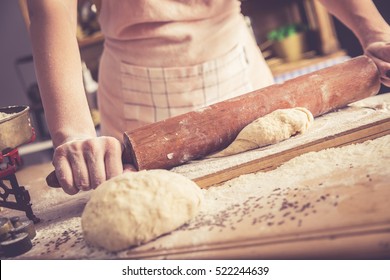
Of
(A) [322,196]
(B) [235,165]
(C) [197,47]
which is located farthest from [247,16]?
(A) [322,196]

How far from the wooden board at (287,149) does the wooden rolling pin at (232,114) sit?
7 cm

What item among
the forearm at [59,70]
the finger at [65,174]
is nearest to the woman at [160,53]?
the forearm at [59,70]

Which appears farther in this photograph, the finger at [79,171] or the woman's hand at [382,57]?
the woman's hand at [382,57]

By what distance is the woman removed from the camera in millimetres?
1328

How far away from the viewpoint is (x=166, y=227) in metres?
0.85

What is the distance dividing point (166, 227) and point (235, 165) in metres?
A: 0.34

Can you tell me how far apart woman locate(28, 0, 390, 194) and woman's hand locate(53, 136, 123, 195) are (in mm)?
228

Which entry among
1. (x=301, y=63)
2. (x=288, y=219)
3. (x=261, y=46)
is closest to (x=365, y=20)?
(x=288, y=219)

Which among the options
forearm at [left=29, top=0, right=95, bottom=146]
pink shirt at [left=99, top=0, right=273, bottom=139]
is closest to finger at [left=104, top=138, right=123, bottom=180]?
forearm at [left=29, top=0, right=95, bottom=146]

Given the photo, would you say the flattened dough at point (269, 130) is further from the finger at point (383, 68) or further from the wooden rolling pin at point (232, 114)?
the finger at point (383, 68)

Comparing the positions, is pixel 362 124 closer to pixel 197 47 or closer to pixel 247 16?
pixel 197 47

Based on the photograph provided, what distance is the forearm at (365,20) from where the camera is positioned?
1.55 m

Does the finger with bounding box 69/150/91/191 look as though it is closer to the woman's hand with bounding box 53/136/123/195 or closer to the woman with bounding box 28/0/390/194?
the woman's hand with bounding box 53/136/123/195

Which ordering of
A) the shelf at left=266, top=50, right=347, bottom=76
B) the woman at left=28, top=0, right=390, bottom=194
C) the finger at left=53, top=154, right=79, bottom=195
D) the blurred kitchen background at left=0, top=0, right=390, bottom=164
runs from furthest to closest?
the shelf at left=266, top=50, right=347, bottom=76
the blurred kitchen background at left=0, top=0, right=390, bottom=164
the woman at left=28, top=0, right=390, bottom=194
the finger at left=53, top=154, right=79, bottom=195
